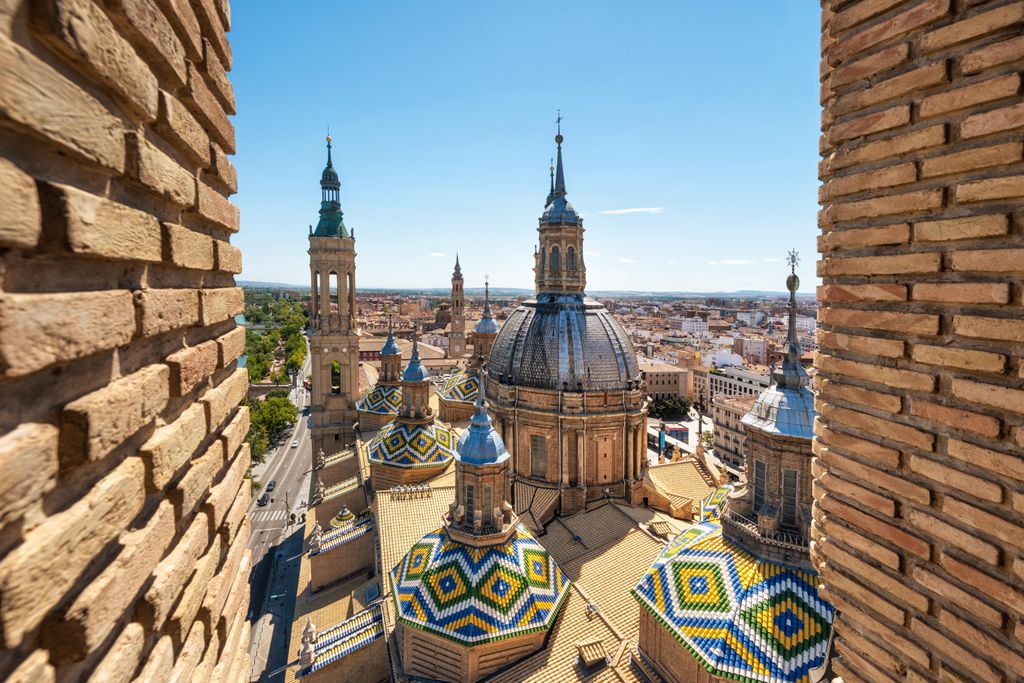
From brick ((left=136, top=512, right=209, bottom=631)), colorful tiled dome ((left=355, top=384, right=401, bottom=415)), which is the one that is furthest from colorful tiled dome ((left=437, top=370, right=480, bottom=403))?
brick ((left=136, top=512, right=209, bottom=631))

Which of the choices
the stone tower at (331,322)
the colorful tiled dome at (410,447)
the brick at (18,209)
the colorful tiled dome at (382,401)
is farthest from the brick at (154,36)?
the stone tower at (331,322)

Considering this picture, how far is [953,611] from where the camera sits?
3.39 m

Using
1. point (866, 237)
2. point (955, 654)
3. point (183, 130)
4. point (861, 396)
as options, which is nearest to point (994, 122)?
point (866, 237)

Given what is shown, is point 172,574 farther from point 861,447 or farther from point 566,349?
point 566,349

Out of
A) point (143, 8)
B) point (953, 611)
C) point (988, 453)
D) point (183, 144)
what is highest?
point (143, 8)

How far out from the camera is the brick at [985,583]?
121 inches

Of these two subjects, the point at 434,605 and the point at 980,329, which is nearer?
the point at 980,329

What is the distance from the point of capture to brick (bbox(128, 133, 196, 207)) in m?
2.32

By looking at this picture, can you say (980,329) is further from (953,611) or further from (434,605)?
(434,605)

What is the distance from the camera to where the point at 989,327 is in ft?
10.3

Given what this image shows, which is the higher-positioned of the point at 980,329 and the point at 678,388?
the point at 980,329

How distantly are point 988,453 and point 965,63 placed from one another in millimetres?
2310

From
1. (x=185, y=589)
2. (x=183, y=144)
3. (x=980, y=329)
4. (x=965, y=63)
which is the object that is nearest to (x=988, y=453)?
(x=980, y=329)

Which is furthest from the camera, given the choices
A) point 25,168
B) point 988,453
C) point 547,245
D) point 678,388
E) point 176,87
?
point 678,388
